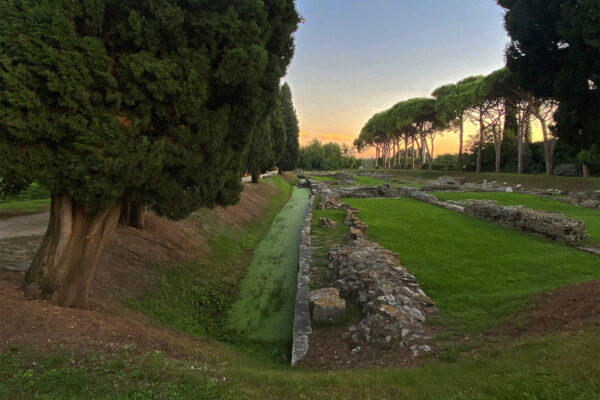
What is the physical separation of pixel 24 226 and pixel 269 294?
8161 mm

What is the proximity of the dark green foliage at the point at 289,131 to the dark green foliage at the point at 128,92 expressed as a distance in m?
37.6

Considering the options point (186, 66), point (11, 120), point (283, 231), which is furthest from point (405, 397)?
point (283, 231)

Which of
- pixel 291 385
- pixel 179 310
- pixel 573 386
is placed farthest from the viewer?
pixel 179 310

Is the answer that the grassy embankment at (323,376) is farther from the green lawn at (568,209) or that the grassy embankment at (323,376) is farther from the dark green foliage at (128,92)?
the green lawn at (568,209)

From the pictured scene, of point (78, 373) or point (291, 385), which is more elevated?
point (78, 373)

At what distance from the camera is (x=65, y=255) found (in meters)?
5.25

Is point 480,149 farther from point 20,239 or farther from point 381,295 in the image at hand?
point 20,239

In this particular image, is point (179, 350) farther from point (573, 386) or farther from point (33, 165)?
point (573, 386)

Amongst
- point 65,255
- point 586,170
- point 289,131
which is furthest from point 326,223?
point 289,131

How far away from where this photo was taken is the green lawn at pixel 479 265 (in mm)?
6301

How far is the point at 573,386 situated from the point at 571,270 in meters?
6.69

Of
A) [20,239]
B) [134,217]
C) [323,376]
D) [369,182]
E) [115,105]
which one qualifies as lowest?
→ [323,376]

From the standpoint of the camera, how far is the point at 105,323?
4.86 metres

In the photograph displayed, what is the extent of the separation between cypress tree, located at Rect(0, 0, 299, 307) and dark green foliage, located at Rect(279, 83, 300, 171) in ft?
123
